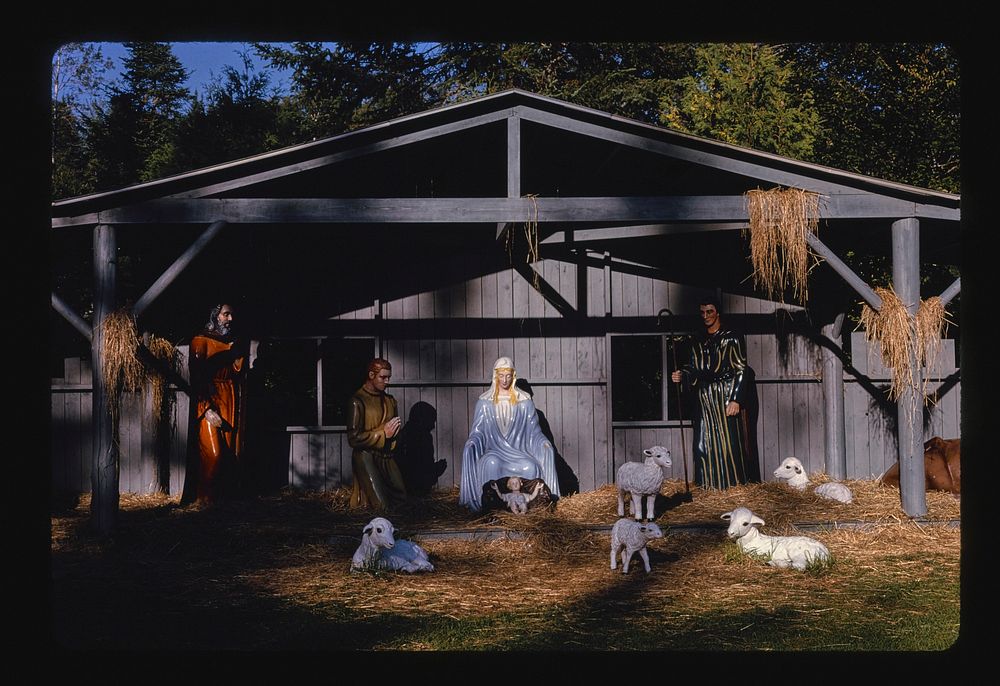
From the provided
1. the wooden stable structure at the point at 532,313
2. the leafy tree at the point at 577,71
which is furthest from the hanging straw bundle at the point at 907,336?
the leafy tree at the point at 577,71

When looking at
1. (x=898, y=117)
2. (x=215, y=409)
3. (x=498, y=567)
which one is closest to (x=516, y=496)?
(x=498, y=567)

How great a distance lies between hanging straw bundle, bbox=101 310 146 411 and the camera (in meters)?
8.01

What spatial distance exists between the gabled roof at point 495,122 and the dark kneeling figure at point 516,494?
11.1 feet

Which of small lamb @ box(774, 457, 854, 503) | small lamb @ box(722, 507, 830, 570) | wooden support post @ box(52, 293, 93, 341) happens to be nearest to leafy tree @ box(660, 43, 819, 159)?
small lamb @ box(774, 457, 854, 503)

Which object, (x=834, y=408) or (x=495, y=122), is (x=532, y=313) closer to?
(x=495, y=122)

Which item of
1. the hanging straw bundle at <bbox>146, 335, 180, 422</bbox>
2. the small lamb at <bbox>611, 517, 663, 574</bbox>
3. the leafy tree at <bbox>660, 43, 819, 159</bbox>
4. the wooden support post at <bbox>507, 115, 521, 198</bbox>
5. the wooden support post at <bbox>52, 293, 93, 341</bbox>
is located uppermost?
the leafy tree at <bbox>660, 43, 819, 159</bbox>

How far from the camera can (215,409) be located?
386 inches

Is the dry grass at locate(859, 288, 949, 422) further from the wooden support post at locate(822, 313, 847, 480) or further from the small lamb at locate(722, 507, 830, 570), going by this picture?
the wooden support post at locate(822, 313, 847, 480)

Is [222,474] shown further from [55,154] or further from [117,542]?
[55,154]

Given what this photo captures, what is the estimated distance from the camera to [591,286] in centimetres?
1120

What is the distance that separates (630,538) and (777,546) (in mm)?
1215

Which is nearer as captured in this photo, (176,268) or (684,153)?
(176,268)

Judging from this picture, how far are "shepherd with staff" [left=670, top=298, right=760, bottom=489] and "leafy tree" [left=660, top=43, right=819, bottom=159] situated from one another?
6121 mm

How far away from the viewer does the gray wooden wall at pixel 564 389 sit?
10.9 m
